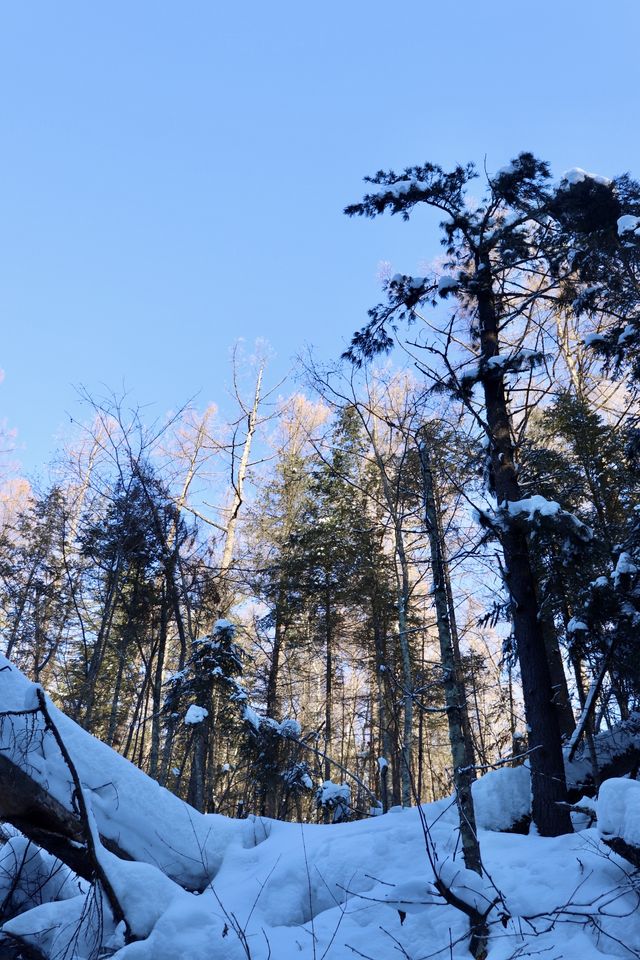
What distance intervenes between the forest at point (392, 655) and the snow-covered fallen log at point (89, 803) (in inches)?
0.9

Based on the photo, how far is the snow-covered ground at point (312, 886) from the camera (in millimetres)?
3941

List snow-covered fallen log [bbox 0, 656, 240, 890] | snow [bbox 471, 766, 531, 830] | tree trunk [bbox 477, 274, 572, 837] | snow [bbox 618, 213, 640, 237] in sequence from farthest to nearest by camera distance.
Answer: snow [bbox 618, 213, 640, 237] < snow [bbox 471, 766, 531, 830] < tree trunk [bbox 477, 274, 572, 837] < snow-covered fallen log [bbox 0, 656, 240, 890]

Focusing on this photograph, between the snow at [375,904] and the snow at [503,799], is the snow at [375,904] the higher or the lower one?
the lower one

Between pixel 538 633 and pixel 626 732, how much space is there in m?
2.60

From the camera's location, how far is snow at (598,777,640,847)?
4012 mm

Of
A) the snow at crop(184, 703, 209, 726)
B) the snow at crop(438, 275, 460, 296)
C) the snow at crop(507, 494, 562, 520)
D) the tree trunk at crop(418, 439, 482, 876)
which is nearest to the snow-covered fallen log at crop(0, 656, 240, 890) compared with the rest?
the tree trunk at crop(418, 439, 482, 876)

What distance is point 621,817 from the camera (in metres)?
4.14

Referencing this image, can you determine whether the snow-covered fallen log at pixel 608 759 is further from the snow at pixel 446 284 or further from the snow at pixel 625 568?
the snow at pixel 446 284

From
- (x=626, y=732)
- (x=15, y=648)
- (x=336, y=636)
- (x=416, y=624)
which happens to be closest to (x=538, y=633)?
(x=626, y=732)

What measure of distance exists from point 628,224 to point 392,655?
1138cm

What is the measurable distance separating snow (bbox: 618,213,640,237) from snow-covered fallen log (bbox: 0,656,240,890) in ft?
28.9

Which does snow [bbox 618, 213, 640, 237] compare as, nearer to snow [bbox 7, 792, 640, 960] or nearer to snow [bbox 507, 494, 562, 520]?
snow [bbox 507, 494, 562, 520]

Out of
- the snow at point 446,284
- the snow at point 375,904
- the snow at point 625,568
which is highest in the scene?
the snow at point 446,284

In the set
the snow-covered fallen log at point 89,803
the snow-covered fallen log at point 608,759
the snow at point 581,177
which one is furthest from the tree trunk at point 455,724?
the snow at point 581,177
